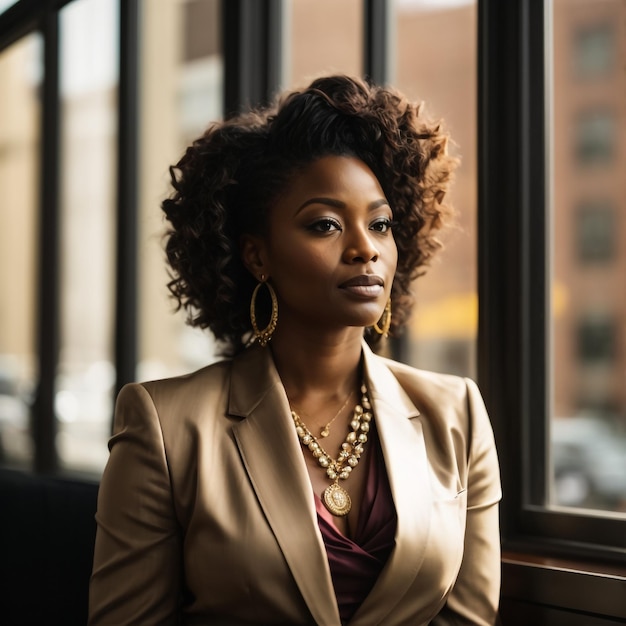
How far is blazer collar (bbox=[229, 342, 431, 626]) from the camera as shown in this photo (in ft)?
5.52

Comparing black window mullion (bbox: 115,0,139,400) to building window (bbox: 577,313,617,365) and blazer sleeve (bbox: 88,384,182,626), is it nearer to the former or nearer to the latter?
blazer sleeve (bbox: 88,384,182,626)

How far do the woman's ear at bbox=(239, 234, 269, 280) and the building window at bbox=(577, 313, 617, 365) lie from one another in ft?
60.4

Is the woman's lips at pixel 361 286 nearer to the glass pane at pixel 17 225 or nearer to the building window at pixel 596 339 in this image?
the glass pane at pixel 17 225

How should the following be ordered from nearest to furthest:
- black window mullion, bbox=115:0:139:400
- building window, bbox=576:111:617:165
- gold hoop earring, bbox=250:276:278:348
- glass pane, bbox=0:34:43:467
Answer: gold hoop earring, bbox=250:276:278:348
black window mullion, bbox=115:0:139:400
glass pane, bbox=0:34:43:467
building window, bbox=576:111:617:165

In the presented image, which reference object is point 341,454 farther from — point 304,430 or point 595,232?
point 595,232

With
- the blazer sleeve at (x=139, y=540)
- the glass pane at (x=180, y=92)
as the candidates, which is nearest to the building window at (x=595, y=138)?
the glass pane at (x=180, y=92)

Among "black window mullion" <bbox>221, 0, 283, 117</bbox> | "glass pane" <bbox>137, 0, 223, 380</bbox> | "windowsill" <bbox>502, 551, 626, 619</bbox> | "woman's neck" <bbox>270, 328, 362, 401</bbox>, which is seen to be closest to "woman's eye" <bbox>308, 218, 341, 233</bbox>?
"woman's neck" <bbox>270, 328, 362, 401</bbox>

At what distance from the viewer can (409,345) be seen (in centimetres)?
273

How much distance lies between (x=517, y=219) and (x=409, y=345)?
2.15ft

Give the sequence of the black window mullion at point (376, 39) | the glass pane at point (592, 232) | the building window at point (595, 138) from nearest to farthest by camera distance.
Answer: the black window mullion at point (376, 39)
the glass pane at point (592, 232)
the building window at point (595, 138)

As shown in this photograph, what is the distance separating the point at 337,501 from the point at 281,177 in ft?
2.12

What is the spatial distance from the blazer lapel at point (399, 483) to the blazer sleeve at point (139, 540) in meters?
0.37

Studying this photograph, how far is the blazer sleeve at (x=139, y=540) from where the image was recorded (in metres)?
1.75

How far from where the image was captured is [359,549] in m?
1.75
